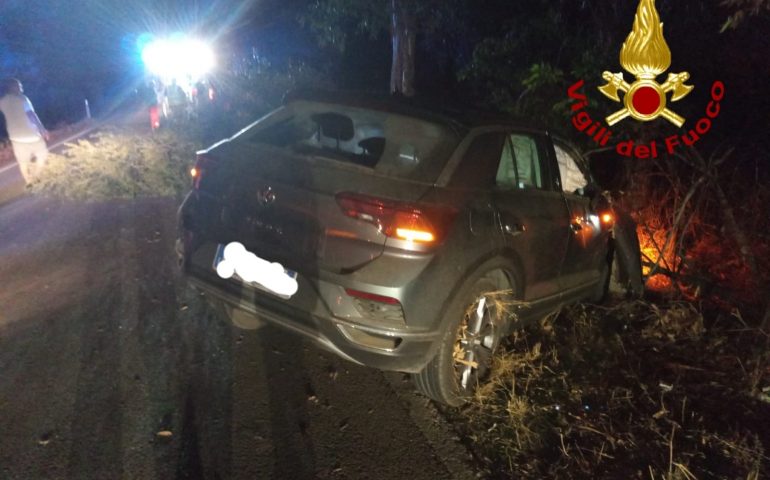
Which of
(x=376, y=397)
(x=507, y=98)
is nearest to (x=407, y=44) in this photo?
(x=507, y=98)

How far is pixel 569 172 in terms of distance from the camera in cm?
482

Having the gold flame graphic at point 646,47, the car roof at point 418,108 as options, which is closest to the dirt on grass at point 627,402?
the car roof at point 418,108

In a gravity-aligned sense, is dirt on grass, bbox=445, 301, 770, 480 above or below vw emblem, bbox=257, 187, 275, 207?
below

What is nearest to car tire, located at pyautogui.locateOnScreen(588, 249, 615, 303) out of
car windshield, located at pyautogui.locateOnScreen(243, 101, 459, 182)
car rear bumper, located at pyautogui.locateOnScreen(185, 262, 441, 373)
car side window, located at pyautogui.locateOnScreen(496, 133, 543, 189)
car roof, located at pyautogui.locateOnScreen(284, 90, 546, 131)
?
car side window, located at pyautogui.locateOnScreen(496, 133, 543, 189)

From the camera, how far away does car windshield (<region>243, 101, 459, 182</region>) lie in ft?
11.1

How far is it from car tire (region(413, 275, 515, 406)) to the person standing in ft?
23.4

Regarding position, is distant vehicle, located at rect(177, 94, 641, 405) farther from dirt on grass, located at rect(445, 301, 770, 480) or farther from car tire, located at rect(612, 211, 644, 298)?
car tire, located at rect(612, 211, 644, 298)

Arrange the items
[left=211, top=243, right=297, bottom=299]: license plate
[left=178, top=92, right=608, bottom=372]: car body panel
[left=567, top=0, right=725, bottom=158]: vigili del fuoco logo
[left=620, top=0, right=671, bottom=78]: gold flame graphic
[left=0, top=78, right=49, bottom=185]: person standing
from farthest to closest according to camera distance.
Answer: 1. [left=0, top=78, right=49, bottom=185]: person standing
2. [left=567, top=0, right=725, bottom=158]: vigili del fuoco logo
3. [left=620, top=0, right=671, bottom=78]: gold flame graphic
4. [left=211, top=243, right=297, bottom=299]: license plate
5. [left=178, top=92, right=608, bottom=372]: car body panel

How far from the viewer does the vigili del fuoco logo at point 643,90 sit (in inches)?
225

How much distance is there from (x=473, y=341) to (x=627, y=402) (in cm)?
102

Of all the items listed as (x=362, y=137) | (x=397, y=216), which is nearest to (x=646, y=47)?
(x=362, y=137)

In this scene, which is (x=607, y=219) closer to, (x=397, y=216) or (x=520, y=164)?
(x=520, y=164)

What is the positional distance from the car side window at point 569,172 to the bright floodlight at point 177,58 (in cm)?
1376

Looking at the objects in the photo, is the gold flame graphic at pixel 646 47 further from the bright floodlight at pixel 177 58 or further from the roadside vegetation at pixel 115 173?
the bright floodlight at pixel 177 58
